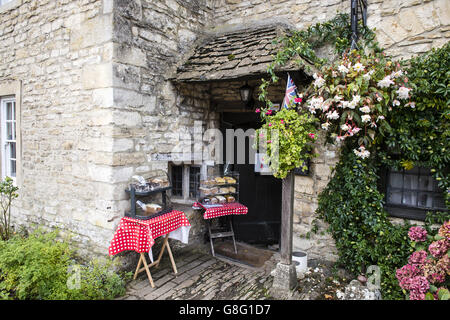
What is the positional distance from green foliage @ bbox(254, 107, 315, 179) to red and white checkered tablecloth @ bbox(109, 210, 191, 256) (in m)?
1.70

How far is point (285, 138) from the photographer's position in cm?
342

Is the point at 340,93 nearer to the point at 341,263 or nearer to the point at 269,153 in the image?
the point at 269,153

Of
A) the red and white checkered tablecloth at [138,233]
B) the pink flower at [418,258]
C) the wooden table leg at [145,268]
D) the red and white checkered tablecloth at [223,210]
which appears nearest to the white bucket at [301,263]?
the red and white checkered tablecloth at [223,210]

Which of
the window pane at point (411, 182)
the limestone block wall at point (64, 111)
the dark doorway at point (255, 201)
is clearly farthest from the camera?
the dark doorway at point (255, 201)

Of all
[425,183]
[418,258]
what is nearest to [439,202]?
[425,183]

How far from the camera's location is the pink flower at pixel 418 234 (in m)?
3.35

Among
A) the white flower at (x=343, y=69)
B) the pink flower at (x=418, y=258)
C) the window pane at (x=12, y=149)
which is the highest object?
the white flower at (x=343, y=69)

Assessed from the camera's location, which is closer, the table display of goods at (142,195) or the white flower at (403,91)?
the white flower at (403,91)

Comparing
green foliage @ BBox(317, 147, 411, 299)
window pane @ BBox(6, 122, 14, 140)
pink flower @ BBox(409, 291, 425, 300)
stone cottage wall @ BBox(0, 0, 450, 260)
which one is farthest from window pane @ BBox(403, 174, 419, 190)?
window pane @ BBox(6, 122, 14, 140)

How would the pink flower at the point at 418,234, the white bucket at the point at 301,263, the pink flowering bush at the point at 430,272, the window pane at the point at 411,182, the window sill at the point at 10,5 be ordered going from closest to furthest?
the pink flowering bush at the point at 430,272 < the pink flower at the point at 418,234 < the window pane at the point at 411,182 < the white bucket at the point at 301,263 < the window sill at the point at 10,5

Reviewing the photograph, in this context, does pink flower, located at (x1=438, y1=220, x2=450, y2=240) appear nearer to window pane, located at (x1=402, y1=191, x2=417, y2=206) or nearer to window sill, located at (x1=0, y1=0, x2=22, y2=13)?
window pane, located at (x1=402, y1=191, x2=417, y2=206)

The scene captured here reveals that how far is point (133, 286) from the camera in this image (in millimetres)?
4055

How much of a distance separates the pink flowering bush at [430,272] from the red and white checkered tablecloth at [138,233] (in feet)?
9.53

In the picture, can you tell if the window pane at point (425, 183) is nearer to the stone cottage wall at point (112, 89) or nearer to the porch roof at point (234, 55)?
the stone cottage wall at point (112, 89)
